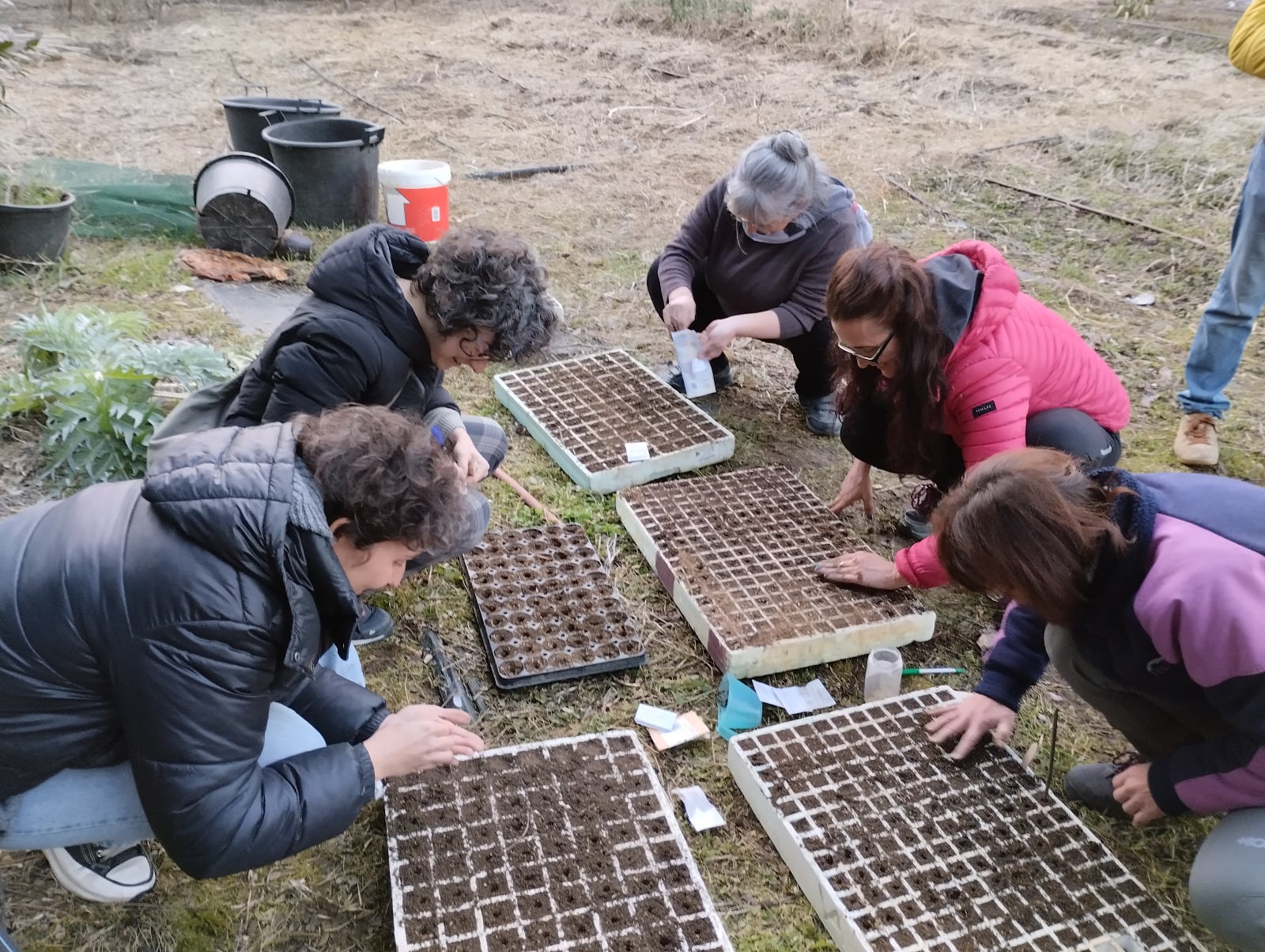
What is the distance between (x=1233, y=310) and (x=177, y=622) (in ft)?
13.2

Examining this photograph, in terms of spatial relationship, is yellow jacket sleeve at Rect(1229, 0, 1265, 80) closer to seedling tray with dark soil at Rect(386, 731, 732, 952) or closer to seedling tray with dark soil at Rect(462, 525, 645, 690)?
seedling tray with dark soil at Rect(462, 525, 645, 690)

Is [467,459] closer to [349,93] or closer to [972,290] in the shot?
[972,290]

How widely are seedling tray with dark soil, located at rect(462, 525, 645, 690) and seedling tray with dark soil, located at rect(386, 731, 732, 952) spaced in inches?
13.7

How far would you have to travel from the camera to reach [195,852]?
1.67 m

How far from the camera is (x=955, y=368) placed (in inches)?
110

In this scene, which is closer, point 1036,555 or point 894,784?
point 1036,555

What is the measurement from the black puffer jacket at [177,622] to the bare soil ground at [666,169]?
64 centimetres

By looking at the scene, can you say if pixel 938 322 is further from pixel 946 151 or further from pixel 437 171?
pixel 946 151

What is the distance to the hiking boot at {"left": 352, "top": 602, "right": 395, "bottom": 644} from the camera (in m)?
2.83

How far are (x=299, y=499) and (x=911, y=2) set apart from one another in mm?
12523

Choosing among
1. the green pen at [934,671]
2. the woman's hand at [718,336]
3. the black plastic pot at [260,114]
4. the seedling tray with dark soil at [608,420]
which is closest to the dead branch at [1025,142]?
the seedling tray with dark soil at [608,420]

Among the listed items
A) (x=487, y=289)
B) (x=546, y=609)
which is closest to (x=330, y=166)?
(x=487, y=289)

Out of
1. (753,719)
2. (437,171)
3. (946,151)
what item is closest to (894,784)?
(753,719)

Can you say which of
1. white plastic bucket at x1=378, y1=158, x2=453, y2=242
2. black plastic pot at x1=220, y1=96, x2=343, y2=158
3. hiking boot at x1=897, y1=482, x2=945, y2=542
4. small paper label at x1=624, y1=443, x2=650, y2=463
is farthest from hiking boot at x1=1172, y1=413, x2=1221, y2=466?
black plastic pot at x1=220, y1=96, x2=343, y2=158
